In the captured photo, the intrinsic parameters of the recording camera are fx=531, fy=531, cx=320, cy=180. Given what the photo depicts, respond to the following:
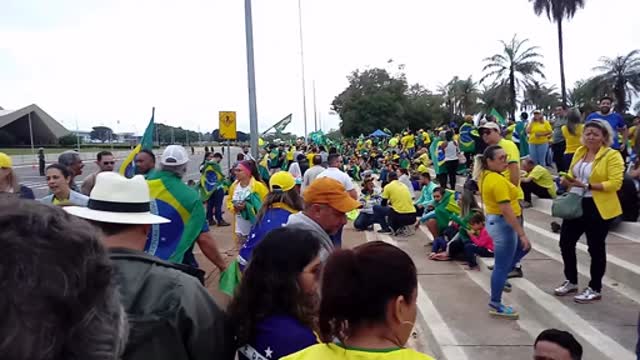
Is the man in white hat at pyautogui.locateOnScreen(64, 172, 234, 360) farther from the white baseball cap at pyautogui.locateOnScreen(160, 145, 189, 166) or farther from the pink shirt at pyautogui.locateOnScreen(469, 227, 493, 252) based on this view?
the pink shirt at pyautogui.locateOnScreen(469, 227, 493, 252)

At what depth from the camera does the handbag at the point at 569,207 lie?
483cm

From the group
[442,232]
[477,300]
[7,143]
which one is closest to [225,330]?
[477,300]

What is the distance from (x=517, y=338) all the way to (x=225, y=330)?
11.9 ft

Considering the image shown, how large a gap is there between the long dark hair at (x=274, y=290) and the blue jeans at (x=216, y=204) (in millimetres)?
9783

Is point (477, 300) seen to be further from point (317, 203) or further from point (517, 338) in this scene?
point (317, 203)

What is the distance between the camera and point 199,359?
1750 millimetres

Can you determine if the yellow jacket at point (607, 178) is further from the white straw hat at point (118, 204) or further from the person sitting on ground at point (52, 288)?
the person sitting on ground at point (52, 288)

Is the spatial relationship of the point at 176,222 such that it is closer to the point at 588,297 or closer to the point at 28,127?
the point at 588,297

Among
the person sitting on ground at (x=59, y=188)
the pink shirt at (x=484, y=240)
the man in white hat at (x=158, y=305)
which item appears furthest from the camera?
the pink shirt at (x=484, y=240)

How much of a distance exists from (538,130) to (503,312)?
22.8 feet

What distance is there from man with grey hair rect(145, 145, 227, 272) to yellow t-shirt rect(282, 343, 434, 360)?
8.15ft

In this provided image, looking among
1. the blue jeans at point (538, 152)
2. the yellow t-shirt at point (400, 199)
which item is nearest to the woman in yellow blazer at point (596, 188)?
the yellow t-shirt at point (400, 199)

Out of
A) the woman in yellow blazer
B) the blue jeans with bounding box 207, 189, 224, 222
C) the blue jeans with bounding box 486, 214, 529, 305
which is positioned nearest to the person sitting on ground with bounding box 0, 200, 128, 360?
the blue jeans with bounding box 486, 214, 529, 305

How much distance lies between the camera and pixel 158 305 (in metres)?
1.64
